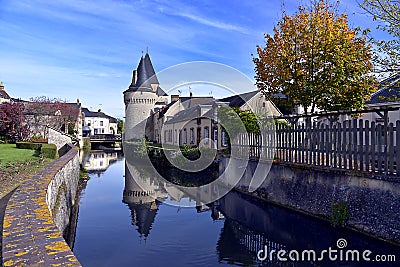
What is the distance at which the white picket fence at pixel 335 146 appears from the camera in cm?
718

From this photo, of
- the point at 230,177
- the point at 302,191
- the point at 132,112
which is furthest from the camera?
the point at 132,112

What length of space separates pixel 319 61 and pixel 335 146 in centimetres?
432

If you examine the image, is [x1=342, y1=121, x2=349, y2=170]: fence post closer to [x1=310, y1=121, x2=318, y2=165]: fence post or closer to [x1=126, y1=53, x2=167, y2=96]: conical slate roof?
[x1=310, y1=121, x2=318, y2=165]: fence post

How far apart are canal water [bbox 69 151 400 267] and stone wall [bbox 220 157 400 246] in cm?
25

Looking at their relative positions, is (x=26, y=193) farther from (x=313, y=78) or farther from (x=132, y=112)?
(x=132, y=112)

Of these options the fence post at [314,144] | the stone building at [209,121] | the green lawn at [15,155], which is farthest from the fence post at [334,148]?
the green lawn at [15,155]

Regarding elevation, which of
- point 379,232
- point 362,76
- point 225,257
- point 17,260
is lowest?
point 225,257

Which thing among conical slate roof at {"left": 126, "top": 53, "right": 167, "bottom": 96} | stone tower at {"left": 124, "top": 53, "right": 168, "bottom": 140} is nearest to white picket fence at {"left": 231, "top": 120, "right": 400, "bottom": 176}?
stone tower at {"left": 124, "top": 53, "right": 168, "bottom": 140}

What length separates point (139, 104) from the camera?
45469 mm

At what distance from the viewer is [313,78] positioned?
12.1m

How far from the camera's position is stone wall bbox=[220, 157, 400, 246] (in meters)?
6.78

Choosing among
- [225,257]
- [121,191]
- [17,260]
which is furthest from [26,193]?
A: [121,191]

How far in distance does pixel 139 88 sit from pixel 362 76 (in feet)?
121

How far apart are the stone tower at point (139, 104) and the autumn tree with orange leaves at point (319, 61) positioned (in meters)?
33.4
